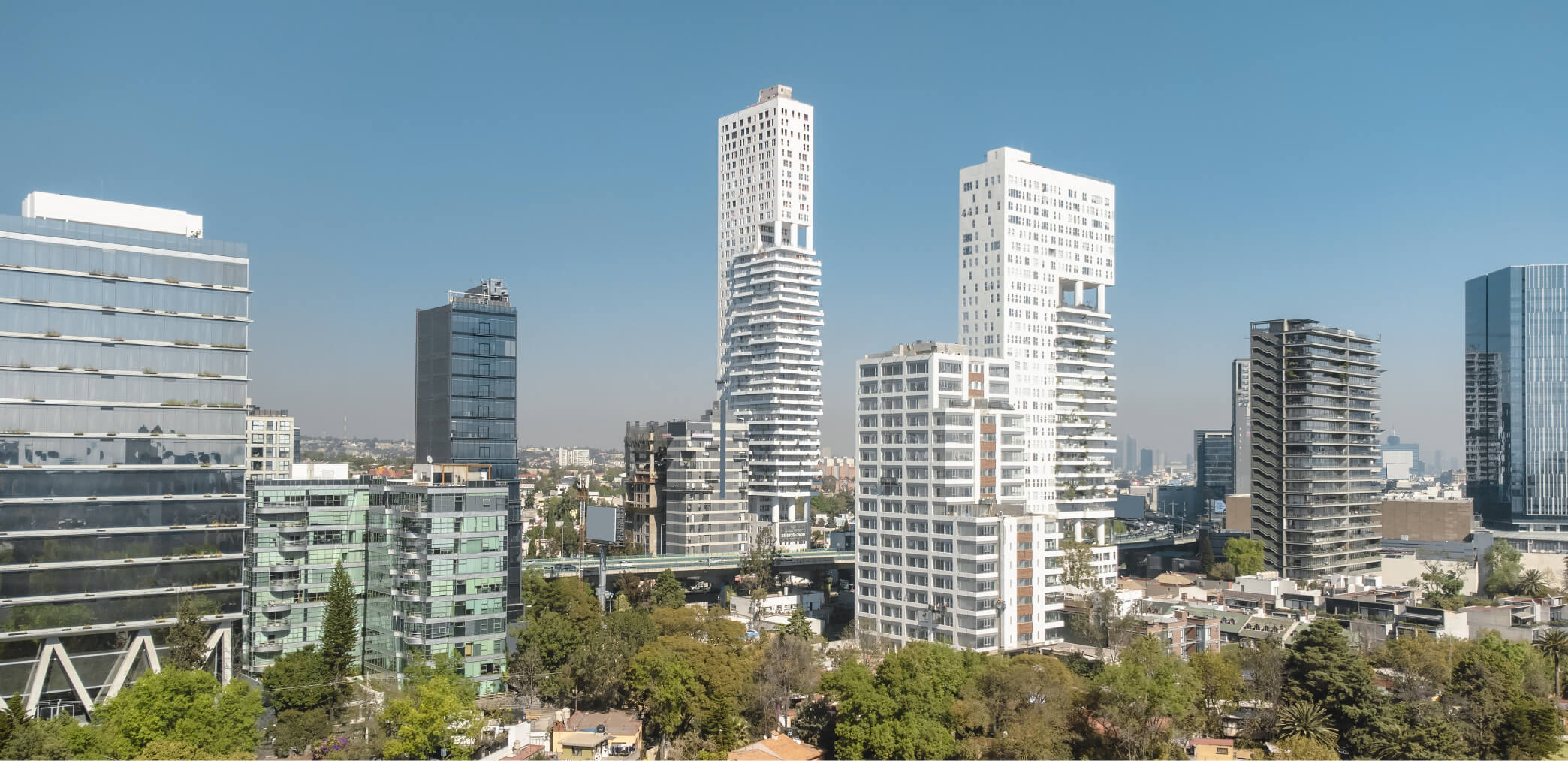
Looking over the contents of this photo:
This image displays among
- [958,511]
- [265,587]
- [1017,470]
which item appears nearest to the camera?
[265,587]

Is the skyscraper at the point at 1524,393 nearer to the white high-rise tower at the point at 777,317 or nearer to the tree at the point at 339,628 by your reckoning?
the white high-rise tower at the point at 777,317

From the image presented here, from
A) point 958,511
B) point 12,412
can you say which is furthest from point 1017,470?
point 12,412

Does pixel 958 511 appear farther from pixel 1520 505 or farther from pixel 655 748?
pixel 1520 505

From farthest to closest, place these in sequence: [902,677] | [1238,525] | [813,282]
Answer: [1238,525] → [813,282] → [902,677]

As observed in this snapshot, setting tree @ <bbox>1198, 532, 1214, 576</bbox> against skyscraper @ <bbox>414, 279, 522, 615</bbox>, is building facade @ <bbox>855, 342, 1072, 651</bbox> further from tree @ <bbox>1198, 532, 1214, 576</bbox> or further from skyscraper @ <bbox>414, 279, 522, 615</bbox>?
tree @ <bbox>1198, 532, 1214, 576</bbox>

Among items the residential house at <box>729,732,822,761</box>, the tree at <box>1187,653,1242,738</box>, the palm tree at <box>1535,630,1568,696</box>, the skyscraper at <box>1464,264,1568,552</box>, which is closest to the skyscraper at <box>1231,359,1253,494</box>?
the skyscraper at <box>1464,264,1568,552</box>
